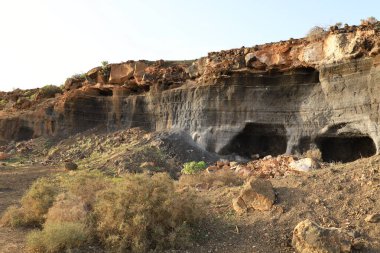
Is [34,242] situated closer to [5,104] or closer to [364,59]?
[364,59]

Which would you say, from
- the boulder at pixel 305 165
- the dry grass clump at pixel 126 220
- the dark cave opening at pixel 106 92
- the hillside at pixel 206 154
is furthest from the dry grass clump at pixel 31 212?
the dark cave opening at pixel 106 92

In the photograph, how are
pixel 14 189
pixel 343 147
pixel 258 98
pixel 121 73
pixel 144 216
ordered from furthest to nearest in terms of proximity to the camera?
pixel 121 73 < pixel 258 98 < pixel 343 147 < pixel 14 189 < pixel 144 216

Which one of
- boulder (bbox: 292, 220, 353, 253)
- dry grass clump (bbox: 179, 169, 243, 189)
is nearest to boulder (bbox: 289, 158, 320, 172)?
dry grass clump (bbox: 179, 169, 243, 189)

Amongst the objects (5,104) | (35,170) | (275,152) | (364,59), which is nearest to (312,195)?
(364,59)

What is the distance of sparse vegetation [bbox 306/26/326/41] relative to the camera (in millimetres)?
16556

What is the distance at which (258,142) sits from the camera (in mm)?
18719

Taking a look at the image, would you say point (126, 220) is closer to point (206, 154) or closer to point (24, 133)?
point (206, 154)

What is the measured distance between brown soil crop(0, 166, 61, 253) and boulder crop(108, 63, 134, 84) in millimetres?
7353

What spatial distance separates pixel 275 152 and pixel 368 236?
1192 cm

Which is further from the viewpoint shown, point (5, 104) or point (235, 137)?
point (5, 104)

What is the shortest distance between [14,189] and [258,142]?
35.1 ft

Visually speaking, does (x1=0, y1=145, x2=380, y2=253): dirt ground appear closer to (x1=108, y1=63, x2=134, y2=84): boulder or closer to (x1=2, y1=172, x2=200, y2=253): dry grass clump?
(x1=2, y1=172, x2=200, y2=253): dry grass clump

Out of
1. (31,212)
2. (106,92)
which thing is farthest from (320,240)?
(106,92)

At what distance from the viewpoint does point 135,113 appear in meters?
22.3
